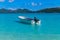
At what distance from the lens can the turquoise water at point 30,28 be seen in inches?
179

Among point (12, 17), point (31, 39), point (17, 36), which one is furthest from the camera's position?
Result: point (12, 17)

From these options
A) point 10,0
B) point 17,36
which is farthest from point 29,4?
point 17,36

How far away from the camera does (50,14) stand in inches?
188

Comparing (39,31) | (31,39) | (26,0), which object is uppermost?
(26,0)

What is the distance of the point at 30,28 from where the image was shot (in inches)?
211

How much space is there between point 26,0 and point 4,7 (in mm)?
478

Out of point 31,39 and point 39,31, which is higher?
point 39,31

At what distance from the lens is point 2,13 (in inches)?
187

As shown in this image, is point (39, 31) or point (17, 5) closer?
point (17, 5)

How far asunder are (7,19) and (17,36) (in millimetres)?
577

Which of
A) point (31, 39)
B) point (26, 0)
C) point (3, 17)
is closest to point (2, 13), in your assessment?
point (3, 17)

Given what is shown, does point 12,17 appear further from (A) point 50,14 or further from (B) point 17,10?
(A) point 50,14

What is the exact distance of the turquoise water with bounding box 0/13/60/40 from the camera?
179 inches

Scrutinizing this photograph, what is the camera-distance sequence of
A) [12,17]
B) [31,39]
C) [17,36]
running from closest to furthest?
[31,39], [17,36], [12,17]
